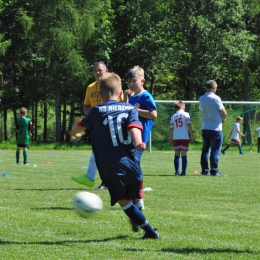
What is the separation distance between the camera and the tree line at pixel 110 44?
3841 cm

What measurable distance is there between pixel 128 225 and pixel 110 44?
35805 millimetres

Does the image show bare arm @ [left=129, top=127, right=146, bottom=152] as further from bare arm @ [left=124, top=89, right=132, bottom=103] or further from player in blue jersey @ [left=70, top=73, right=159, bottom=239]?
bare arm @ [left=124, top=89, right=132, bottom=103]

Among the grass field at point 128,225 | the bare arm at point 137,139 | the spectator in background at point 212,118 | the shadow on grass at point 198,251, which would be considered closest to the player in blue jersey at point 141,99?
the grass field at point 128,225

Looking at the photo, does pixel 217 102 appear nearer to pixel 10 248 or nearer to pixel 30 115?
pixel 10 248

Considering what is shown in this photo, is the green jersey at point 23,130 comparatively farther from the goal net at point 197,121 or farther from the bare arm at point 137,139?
the bare arm at point 137,139

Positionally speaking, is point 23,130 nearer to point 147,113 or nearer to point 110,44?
point 147,113

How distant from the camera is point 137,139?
566 centimetres

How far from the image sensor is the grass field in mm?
5457

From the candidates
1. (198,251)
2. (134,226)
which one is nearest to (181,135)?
(134,226)

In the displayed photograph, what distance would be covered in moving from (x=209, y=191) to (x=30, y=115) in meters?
38.0

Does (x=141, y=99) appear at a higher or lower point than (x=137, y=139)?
higher

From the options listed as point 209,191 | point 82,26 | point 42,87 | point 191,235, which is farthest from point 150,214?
point 42,87

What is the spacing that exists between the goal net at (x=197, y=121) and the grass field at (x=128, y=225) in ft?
62.6

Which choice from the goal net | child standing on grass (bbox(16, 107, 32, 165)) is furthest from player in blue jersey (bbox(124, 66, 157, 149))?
the goal net
